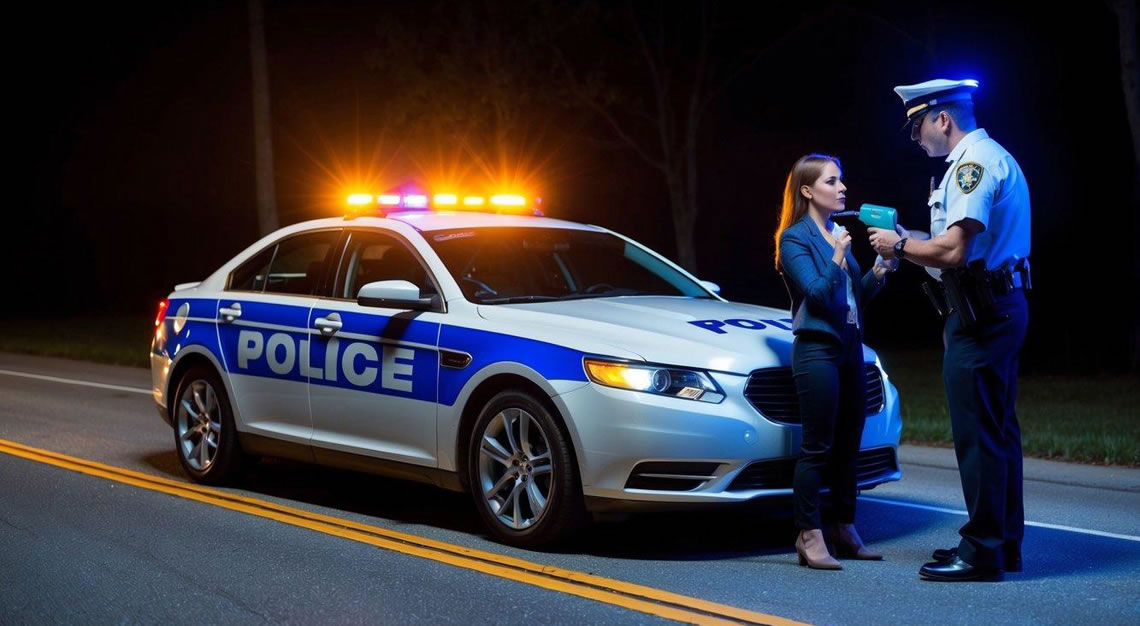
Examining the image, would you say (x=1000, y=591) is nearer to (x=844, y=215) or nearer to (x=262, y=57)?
(x=844, y=215)

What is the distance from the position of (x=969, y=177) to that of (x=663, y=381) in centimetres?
159

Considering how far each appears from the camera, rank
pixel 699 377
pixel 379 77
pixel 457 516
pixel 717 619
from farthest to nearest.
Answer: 1. pixel 379 77
2. pixel 457 516
3. pixel 699 377
4. pixel 717 619

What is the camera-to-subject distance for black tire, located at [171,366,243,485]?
28.9ft

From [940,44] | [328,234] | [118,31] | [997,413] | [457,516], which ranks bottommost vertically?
[457,516]

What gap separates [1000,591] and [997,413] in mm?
735

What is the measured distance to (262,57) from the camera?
23844 mm

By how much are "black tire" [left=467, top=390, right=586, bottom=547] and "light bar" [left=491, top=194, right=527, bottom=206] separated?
224 centimetres

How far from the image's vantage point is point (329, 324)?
8.00m

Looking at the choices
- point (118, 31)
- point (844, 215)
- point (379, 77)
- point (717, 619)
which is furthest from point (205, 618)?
point (118, 31)

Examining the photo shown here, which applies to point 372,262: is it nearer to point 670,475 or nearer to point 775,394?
point 670,475

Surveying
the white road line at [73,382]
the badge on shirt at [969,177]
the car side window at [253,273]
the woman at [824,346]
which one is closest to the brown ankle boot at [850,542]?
the woman at [824,346]

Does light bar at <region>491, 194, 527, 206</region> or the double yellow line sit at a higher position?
light bar at <region>491, 194, 527, 206</region>

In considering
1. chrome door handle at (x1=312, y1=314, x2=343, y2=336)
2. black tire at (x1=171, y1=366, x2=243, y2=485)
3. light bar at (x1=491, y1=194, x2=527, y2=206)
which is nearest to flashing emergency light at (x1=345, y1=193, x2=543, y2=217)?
light bar at (x1=491, y1=194, x2=527, y2=206)

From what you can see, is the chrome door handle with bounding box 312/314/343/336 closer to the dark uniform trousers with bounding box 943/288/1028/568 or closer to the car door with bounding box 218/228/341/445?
the car door with bounding box 218/228/341/445
